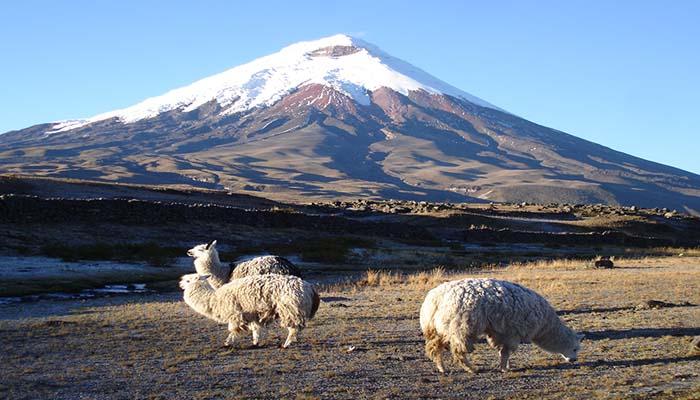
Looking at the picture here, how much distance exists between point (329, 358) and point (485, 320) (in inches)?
112

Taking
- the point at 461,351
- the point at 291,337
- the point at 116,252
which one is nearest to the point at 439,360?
the point at 461,351

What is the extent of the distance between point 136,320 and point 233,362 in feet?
18.6

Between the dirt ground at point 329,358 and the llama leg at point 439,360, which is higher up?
the llama leg at point 439,360

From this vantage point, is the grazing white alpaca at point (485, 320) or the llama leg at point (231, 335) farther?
the llama leg at point (231, 335)

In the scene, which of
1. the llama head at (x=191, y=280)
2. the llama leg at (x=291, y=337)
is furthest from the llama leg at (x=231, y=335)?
the llama head at (x=191, y=280)

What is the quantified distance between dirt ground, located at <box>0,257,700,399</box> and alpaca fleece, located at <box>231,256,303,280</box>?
119 centimetres

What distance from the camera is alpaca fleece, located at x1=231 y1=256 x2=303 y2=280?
50.9 ft

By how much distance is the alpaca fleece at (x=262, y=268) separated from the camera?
15508mm

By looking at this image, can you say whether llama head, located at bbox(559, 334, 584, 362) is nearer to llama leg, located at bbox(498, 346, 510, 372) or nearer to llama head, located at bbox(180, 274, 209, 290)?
llama leg, located at bbox(498, 346, 510, 372)

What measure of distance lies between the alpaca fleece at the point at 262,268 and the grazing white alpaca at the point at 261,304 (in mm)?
1692

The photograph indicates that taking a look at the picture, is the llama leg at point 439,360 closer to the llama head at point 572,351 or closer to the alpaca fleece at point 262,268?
the llama head at point 572,351

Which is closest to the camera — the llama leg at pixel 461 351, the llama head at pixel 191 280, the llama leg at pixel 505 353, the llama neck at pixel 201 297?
the llama leg at pixel 461 351

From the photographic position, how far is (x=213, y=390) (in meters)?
10.3

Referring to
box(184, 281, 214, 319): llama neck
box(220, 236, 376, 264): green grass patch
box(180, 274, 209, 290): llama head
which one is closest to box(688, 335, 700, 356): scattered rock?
box(184, 281, 214, 319): llama neck
